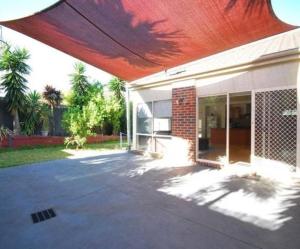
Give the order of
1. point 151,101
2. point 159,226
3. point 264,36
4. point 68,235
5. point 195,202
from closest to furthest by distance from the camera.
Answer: point 68,235
point 159,226
point 195,202
point 264,36
point 151,101

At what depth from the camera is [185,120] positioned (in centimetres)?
827

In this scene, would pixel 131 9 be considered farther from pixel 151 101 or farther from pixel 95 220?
pixel 151 101

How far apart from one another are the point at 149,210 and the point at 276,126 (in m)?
4.44

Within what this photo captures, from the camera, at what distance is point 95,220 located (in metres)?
3.72

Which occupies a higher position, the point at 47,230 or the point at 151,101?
the point at 151,101

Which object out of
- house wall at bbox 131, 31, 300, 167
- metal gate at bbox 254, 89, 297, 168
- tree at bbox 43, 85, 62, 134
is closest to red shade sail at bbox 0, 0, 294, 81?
house wall at bbox 131, 31, 300, 167

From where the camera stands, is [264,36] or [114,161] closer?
[264,36]

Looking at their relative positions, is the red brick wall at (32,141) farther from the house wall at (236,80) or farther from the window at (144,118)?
the house wall at (236,80)

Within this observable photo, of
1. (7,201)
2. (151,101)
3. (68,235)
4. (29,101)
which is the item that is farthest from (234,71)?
(29,101)

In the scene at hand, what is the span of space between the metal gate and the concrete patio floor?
785 millimetres

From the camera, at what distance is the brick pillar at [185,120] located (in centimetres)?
803

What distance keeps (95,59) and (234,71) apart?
420 centimetres

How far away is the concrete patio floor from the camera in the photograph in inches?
122

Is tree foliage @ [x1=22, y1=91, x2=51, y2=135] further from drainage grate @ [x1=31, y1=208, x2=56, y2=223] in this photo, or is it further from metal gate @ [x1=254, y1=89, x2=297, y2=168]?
metal gate @ [x1=254, y1=89, x2=297, y2=168]
